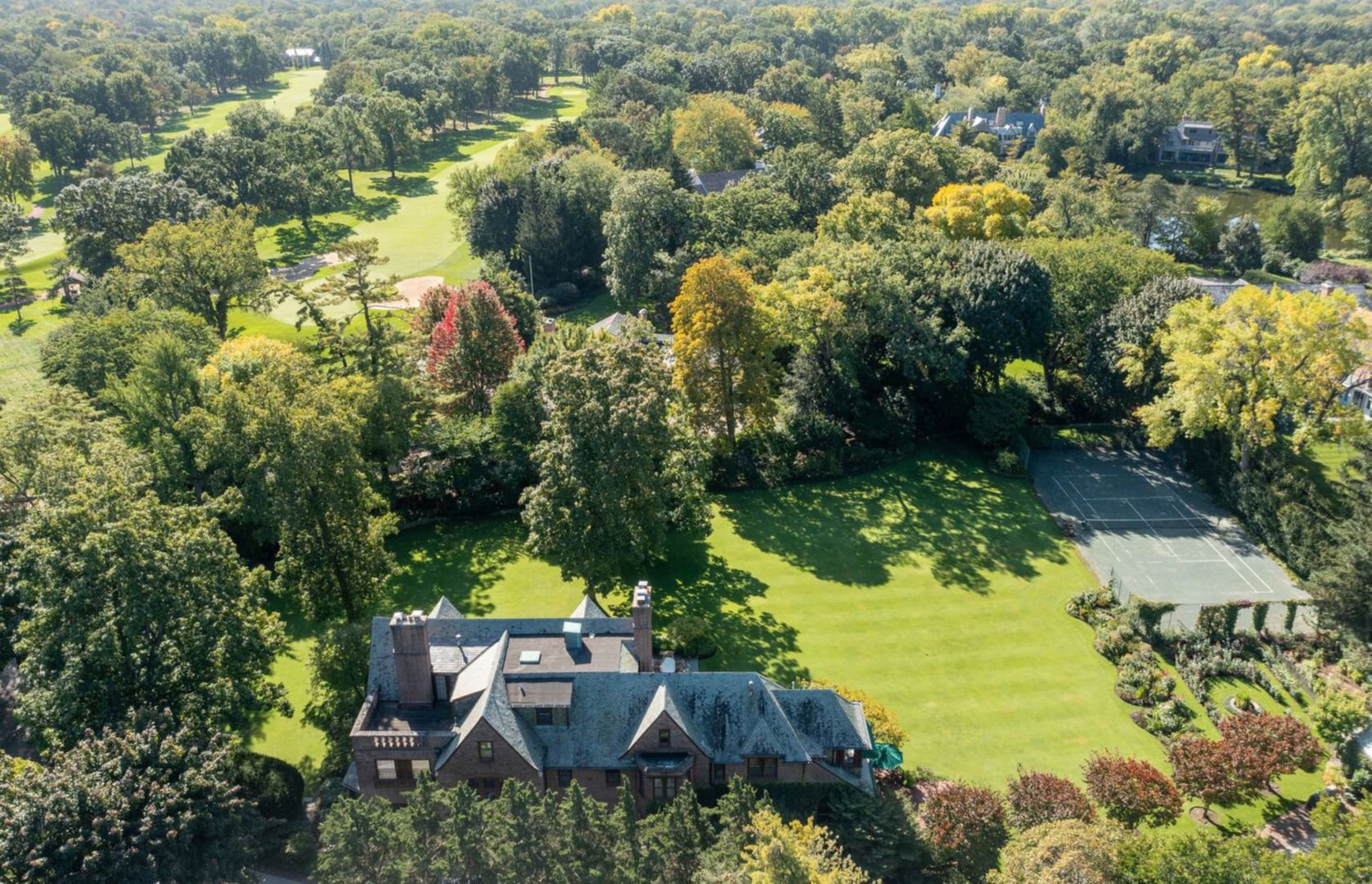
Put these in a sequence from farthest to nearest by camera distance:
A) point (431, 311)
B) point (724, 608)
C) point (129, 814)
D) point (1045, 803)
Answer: point (431, 311)
point (724, 608)
point (1045, 803)
point (129, 814)

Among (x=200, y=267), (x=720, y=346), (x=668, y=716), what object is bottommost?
(x=668, y=716)

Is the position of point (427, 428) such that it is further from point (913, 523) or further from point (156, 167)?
point (156, 167)

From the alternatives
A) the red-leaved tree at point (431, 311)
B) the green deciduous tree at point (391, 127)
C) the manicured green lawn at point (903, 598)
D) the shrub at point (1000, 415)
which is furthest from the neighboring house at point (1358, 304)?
the green deciduous tree at point (391, 127)

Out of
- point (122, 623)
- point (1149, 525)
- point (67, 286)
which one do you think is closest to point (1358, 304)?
point (1149, 525)

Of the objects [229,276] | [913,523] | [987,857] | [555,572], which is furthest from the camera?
[229,276]

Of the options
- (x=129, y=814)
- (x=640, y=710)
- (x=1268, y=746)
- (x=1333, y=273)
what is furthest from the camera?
(x=1333, y=273)

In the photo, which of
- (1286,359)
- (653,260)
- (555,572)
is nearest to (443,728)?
(555,572)

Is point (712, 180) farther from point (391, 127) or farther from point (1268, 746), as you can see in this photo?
point (1268, 746)
